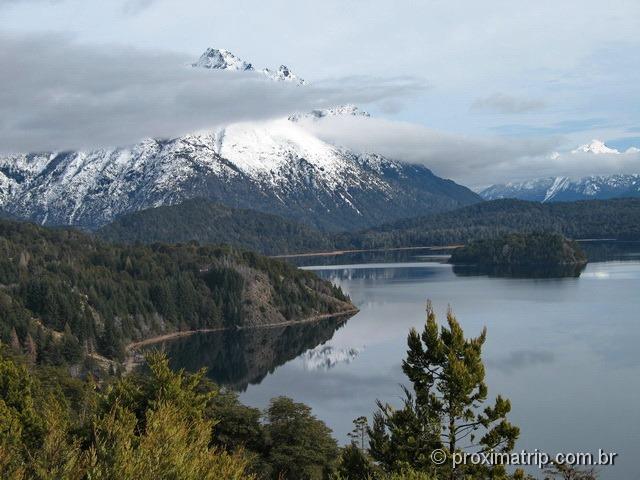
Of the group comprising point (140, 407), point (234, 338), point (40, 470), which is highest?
point (40, 470)

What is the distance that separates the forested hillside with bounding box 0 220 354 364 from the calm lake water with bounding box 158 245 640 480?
11.0 metres

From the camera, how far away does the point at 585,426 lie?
7206 cm

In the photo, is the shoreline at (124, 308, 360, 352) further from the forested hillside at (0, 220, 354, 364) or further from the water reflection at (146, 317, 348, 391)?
the water reflection at (146, 317, 348, 391)

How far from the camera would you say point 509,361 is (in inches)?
4094

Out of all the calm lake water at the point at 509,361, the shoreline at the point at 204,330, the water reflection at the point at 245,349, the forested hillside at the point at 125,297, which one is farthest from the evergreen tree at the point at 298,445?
the shoreline at the point at 204,330

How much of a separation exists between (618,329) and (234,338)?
71250 millimetres

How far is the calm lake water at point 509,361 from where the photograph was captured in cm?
7375

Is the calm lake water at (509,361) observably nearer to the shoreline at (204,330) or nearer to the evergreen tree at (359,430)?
the evergreen tree at (359,430)

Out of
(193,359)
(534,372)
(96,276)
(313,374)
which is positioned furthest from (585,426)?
(96,276)

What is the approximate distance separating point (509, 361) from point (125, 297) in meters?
90.7

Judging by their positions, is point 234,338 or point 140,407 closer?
point 140,407

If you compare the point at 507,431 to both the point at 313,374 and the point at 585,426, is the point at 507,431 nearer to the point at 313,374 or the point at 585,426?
the point at 585,426

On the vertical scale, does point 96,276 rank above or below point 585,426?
above

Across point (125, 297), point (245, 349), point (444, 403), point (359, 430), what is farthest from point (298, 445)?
point (125, 297)
